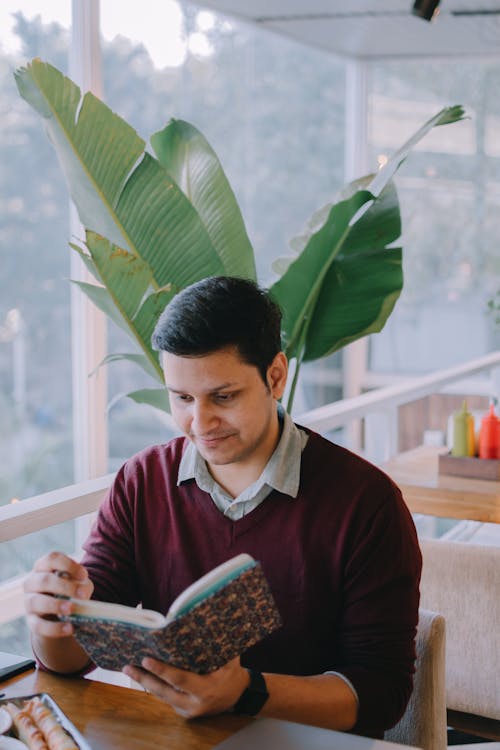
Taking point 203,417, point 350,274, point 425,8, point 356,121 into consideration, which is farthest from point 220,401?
point 356,121

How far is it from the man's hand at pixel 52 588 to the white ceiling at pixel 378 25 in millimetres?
2885

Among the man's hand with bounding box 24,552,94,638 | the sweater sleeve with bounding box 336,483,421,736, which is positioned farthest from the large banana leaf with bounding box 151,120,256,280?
the man's hand with bounding box 24,552,94,638

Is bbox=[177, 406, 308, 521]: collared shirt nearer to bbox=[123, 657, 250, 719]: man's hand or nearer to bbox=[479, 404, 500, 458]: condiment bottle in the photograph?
bbox=[123, 657, 250, 719]: man's hand

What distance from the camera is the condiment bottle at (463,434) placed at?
9.57 ft

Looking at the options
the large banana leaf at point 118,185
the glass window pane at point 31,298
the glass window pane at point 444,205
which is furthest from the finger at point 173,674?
the glass window pane at point 444,205

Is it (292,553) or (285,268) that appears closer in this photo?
(292,553)

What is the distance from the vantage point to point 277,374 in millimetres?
1490

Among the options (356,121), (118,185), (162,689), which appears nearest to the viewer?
(162,689)

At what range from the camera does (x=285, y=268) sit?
2.45m

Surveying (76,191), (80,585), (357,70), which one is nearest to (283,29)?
(357,70)

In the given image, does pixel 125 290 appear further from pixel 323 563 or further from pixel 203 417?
pixel 323 563

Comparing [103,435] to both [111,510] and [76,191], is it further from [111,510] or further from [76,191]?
[111,510]

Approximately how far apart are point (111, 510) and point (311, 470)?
1.16ft

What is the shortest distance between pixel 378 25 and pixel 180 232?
2.52 m
